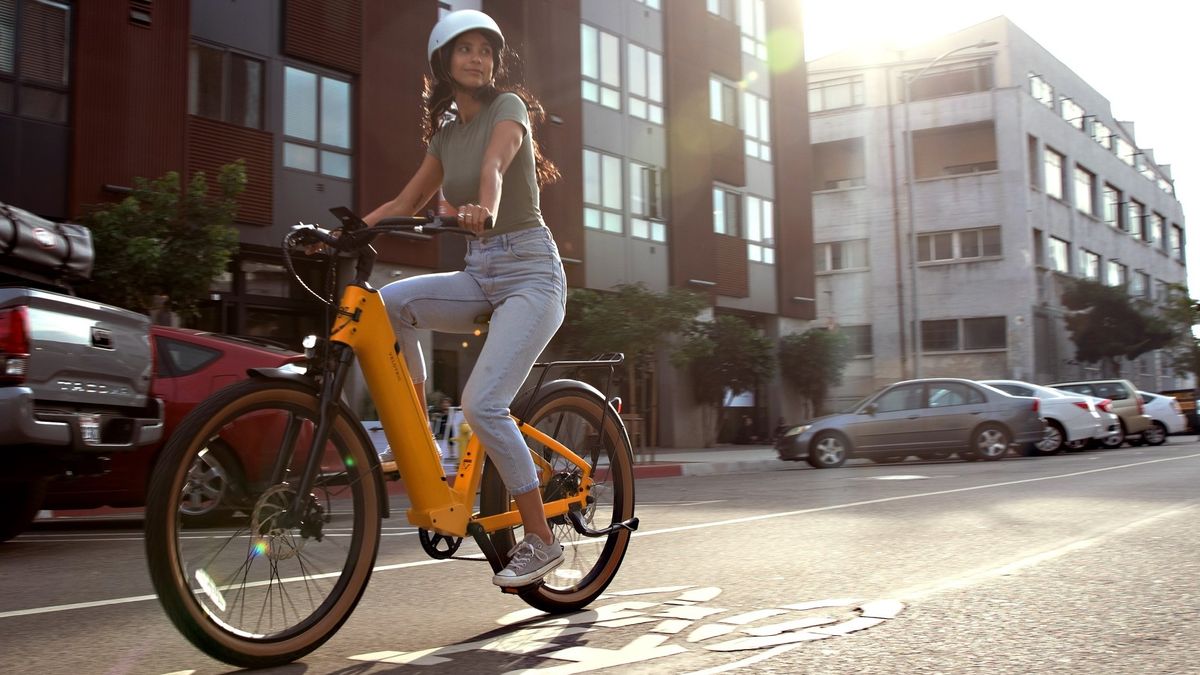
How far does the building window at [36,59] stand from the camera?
16078 millimetres

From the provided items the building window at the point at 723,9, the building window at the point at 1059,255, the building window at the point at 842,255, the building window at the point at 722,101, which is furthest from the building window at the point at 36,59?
the building window at the point at 1059,255

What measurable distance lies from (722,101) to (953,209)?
2016 cm

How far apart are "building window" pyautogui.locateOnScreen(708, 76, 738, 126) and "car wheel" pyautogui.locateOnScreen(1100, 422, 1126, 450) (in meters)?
12.9

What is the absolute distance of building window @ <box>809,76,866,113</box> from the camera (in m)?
50.9

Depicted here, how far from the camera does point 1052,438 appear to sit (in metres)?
22.0

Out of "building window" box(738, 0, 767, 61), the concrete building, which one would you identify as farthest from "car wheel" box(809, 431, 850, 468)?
the concrete building

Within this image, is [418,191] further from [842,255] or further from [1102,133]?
[1102,133]

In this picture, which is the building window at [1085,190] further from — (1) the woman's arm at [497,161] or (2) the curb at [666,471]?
(1) the woman's arm at [497,161]

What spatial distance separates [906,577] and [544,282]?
2.17 m

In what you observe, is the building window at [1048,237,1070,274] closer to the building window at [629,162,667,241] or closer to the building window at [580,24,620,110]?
the building window at [629,162,667,241]

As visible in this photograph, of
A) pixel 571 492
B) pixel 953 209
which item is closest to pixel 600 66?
pixel 571 492

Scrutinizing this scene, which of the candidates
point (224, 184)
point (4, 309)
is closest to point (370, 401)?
point (4, 309)

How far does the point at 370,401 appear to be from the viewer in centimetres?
364

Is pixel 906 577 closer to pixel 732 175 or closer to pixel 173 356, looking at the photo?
pixel 173 356
